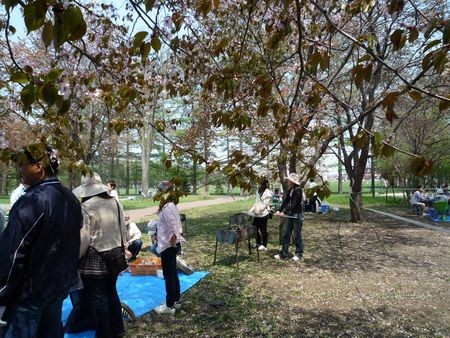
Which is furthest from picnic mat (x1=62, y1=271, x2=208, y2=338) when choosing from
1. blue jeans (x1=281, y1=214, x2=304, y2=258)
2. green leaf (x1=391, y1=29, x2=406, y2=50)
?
green leaf (x1=391, y1=29, x2=406, y2=50)

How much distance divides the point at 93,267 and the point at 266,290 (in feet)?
10.3

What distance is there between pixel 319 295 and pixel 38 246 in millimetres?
4366

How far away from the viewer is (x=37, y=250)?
235cm

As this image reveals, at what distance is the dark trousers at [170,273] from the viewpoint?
465 cm

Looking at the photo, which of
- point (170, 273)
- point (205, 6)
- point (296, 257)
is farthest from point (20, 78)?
point (296, 257)

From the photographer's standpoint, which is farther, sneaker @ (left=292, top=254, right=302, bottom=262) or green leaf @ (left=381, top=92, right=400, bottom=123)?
sneaker @ (left=292, top=254, right=302, bottom=262)

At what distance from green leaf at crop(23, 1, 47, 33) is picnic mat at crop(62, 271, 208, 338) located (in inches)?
163

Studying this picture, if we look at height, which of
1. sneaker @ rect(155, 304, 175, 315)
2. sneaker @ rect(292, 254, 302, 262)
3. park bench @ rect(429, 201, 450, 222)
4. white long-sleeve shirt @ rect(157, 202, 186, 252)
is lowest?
sneaker @ rect(155, 304, 175, 315)

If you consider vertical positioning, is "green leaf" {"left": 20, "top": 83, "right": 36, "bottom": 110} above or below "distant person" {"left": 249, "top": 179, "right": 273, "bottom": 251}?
above

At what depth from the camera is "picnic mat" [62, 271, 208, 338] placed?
5105mm

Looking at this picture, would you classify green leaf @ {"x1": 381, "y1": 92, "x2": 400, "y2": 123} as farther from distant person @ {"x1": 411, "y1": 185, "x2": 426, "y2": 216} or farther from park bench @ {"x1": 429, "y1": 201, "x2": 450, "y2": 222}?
distant person @ {"x1": 411, "y1": 185, "x2": 426, "y2": 216}

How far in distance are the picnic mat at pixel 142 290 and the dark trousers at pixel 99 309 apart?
0.50 meters

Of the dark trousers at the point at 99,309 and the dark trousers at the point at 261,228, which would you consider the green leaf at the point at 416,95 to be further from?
the dark trousers at the point at 261,228

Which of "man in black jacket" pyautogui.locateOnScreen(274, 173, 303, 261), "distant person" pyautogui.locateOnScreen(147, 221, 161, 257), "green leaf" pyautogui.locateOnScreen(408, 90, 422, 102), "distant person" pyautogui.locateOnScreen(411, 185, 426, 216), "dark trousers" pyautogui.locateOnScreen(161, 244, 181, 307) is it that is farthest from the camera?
"distant person" pyautogui.locateOnScreen(411, 185, 426, 216)
